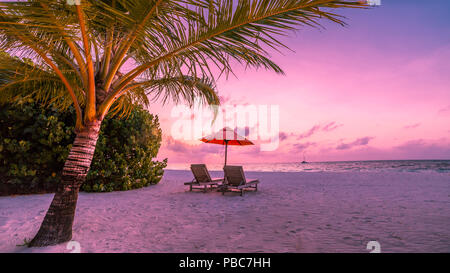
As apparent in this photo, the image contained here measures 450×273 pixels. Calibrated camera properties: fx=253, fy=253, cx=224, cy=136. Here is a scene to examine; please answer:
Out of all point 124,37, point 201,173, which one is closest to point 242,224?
point 124,37

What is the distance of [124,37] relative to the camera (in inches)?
130

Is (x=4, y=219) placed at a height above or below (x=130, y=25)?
below

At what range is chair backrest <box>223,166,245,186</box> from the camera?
8.62 m

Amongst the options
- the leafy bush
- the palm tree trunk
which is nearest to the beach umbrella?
the leafy bush

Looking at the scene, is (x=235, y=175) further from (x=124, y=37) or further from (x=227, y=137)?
(x=124, y=37)

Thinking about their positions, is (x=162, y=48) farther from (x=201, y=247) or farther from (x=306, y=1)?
(x=201, y=247)

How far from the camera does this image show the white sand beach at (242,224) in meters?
3.69

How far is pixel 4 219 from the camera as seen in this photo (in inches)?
205

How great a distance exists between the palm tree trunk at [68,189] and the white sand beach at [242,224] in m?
0.18

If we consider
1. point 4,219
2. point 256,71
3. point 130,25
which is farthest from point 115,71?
point 4,219

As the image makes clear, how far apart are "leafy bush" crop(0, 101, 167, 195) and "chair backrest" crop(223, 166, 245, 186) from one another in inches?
135

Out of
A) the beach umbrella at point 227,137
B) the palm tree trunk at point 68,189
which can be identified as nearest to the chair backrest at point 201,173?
the beach umbrella at point 227,137

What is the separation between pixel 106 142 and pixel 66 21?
6.93 metres

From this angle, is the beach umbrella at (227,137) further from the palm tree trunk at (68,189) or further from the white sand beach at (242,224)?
the palm tree trunk at (68,189)
